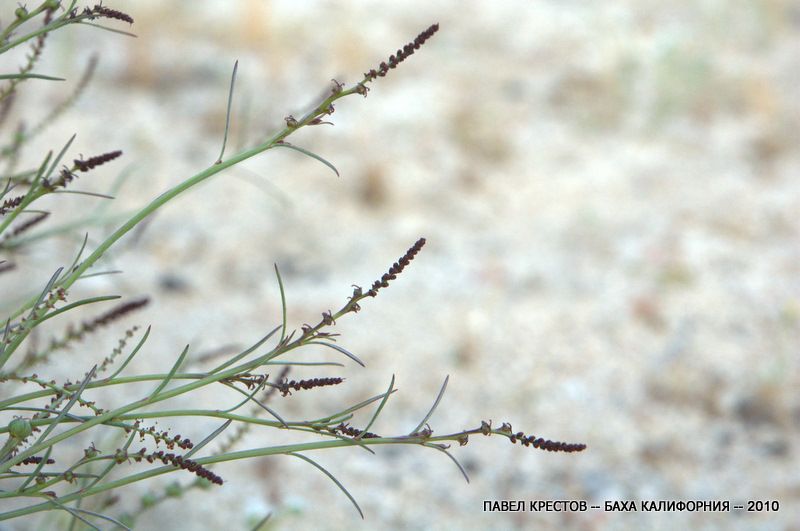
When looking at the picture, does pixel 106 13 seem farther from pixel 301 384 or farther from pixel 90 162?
pixel 301 384

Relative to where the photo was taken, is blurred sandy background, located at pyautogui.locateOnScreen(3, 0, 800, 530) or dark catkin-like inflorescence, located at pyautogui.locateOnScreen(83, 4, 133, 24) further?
blurred sandy background, located at pyautogui.locateOnScreen(3, 0, 800, 530)

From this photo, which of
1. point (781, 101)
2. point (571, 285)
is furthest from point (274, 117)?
point (781, 101)

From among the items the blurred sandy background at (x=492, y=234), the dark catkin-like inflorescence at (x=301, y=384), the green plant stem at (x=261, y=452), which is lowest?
the green plant stem at (x=261, y=452)

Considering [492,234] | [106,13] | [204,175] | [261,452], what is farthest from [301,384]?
[492,234]

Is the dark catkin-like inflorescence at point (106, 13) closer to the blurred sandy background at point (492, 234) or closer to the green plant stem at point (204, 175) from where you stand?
the green plant stem at point (204, 175)

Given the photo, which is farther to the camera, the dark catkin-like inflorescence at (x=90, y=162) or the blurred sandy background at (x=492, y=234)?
the blurred sandy background at (x=492, y=234)

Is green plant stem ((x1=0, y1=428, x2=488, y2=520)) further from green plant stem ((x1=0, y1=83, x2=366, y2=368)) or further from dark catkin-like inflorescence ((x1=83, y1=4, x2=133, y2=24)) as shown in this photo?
dark catkin-like inflorescence ((x1=83, y1=4, x2=133, y2=24))

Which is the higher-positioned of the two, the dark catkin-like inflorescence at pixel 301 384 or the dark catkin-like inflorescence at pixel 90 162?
the dark catkin-like inflorescence at pixel 90 162

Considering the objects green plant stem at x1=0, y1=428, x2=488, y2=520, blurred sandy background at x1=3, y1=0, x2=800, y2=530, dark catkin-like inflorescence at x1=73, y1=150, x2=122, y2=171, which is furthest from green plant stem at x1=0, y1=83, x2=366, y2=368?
blurred sandy background at x1=3, y1=0, x2=800, y2=530

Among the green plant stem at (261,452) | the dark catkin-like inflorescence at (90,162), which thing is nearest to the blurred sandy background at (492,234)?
the dark catkin-like inflorescence at (90,162)
